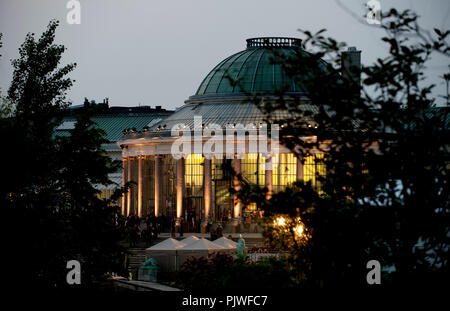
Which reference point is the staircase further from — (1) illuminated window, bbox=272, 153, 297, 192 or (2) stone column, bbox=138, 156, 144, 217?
(2) stone column, bbox=138, 156, 144, 217

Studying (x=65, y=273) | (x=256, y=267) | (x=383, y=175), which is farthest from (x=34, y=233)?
(x=383, y=175)

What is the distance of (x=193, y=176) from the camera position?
329ft

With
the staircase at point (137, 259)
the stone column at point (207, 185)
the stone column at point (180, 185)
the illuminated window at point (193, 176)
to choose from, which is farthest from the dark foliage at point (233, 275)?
the illuminated window at point (193, 176)

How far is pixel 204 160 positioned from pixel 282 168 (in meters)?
8.13

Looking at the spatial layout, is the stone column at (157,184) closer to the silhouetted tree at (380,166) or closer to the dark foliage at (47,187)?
the dark foliage at (47,187)

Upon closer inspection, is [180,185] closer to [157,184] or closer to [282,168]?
[157,184]

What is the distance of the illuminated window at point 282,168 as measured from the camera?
309 ft

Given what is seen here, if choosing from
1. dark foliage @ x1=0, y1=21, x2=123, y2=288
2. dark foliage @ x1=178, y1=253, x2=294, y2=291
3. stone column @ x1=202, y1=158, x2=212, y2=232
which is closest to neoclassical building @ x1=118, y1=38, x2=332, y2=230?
stone column @ x1=202, y1=158, x2=212, y2=232

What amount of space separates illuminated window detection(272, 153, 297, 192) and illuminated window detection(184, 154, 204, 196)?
776 centimetres

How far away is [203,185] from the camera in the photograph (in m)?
99.6

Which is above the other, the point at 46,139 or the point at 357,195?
the point at 46,139
